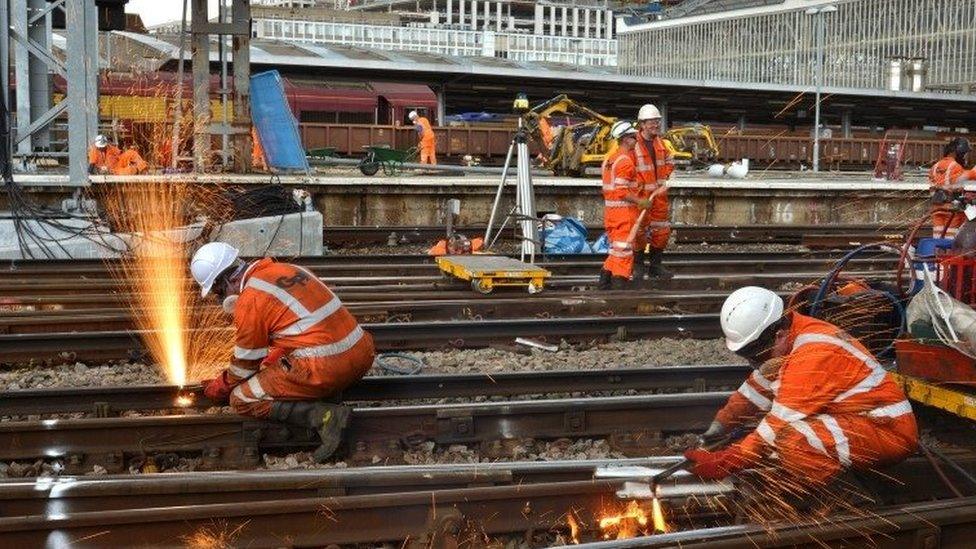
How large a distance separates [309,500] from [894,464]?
95.4 inches

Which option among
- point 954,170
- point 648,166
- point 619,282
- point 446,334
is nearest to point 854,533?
point 446,334

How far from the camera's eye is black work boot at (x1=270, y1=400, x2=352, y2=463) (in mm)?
5680

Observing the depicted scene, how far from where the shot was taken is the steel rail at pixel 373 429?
18.7 feet

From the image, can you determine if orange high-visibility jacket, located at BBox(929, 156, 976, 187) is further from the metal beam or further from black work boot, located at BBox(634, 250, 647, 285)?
the metal beam

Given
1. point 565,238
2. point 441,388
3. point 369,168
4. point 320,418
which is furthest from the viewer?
point 369,168

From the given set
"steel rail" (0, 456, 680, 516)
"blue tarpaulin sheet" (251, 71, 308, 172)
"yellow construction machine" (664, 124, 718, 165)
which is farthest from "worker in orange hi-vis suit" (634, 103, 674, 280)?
"yellow construction machine" (664, 124, 718, 165)

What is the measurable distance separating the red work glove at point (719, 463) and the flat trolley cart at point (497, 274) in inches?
218

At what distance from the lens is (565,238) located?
44.3 feet

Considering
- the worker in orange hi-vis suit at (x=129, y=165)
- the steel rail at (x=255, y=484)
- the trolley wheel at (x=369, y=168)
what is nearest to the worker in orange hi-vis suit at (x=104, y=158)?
the worker in orange hi-vis suit at (x=129, y=165)

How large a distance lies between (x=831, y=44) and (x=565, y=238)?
2012 inches

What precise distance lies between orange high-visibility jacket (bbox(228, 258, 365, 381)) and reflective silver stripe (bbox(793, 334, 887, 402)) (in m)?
2.43

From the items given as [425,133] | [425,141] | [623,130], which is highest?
[425,133]

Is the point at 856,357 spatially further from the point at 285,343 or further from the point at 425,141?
the point at 425,141

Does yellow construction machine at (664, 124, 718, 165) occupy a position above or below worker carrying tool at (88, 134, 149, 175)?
above
